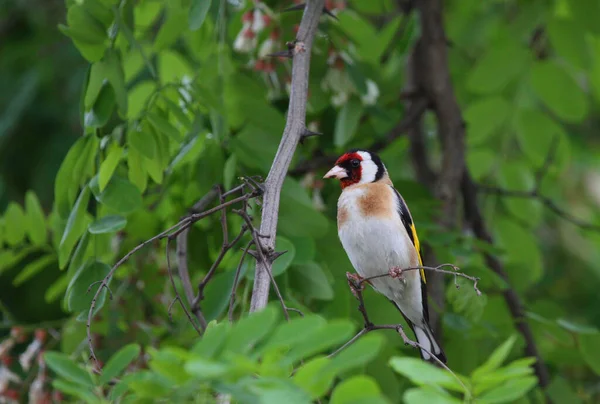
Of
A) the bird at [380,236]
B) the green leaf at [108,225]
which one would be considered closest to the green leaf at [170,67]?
the bird at [380,236]

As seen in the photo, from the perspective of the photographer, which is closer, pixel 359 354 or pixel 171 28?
pixel 359 354

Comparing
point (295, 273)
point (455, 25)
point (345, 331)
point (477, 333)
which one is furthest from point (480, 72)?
point (345, 331)

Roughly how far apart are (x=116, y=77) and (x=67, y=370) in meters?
1.29

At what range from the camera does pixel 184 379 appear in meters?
1.51

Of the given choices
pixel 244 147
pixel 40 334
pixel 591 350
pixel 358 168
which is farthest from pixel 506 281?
pixel 40 334

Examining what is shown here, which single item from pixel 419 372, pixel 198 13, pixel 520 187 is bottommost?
pixel 520 187

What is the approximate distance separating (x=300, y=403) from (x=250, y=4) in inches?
99.3

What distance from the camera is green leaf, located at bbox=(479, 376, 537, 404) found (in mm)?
1518

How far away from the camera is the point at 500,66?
406 cm

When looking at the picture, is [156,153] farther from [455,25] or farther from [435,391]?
[455,25]

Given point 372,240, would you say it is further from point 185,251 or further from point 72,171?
point 72,171

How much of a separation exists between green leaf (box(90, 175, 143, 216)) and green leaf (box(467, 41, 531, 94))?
2.03 meters

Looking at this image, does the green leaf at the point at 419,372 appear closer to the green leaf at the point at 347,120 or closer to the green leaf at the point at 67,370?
the green leaf at the point at 67,370

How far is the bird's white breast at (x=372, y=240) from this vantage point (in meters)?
2.80
